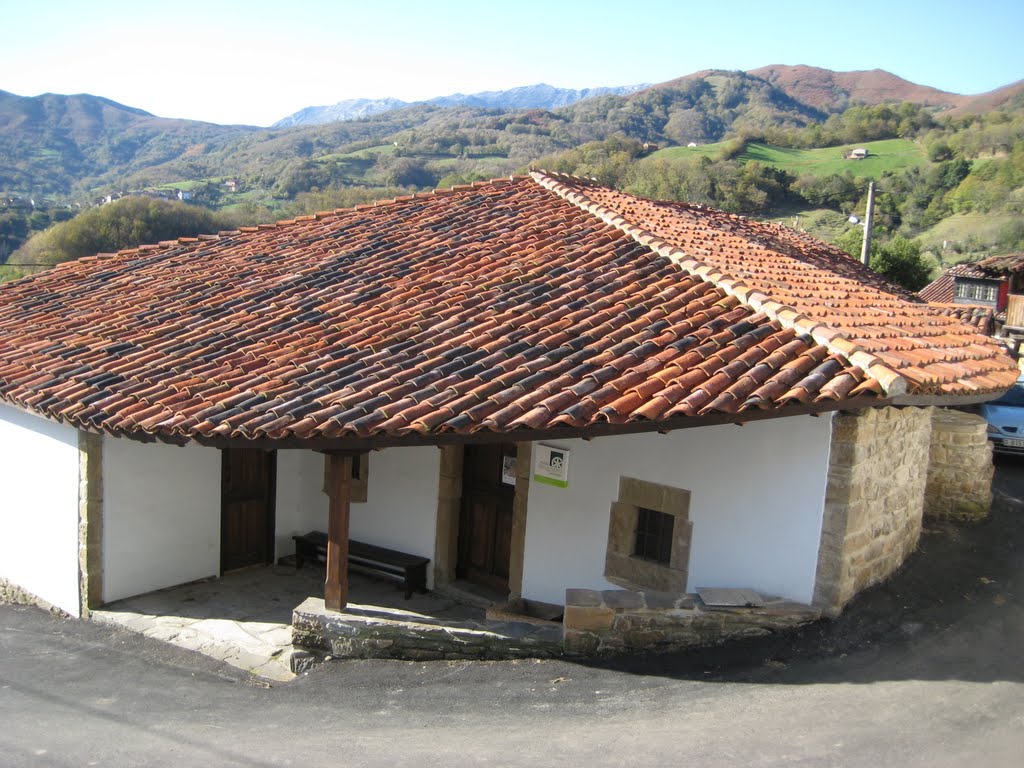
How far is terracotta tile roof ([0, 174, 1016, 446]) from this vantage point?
545 centimetres

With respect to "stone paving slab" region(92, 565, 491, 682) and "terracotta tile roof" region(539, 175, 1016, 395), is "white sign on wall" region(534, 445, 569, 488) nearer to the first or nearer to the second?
"stone paving slab" region(92, 565, 491, 682)

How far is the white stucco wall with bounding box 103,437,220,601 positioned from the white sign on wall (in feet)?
11.7

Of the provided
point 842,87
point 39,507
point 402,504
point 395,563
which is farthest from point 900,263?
point 842,87

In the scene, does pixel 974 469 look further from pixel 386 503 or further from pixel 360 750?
pixel 360 750

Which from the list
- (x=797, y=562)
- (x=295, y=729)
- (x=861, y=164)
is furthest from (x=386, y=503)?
(x=861, y=164)

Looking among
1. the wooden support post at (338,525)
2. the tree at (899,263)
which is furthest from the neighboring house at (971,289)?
the wooden support post at (338,525)

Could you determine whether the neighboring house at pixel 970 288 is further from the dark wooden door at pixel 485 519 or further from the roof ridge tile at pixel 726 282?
the dark wooden door at pixel 485 519

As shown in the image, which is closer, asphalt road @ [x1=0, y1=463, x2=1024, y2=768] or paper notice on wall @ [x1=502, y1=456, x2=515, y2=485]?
asphalt road @ [x1=0, y1=463, x2=1024, y2=768]

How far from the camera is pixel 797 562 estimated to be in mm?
6035

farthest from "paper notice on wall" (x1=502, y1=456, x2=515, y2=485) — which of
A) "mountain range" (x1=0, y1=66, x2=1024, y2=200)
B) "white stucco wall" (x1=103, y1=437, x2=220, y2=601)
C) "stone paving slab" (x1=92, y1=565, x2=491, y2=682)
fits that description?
"mountain range" (x1=0, y1=66, x2=1024, y2=200)

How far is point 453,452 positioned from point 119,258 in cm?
660

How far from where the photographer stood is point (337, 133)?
3329 inches

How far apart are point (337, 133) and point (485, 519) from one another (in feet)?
273

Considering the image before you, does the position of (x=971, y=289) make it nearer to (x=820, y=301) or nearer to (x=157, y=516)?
Answer: (x=820, y=301)
